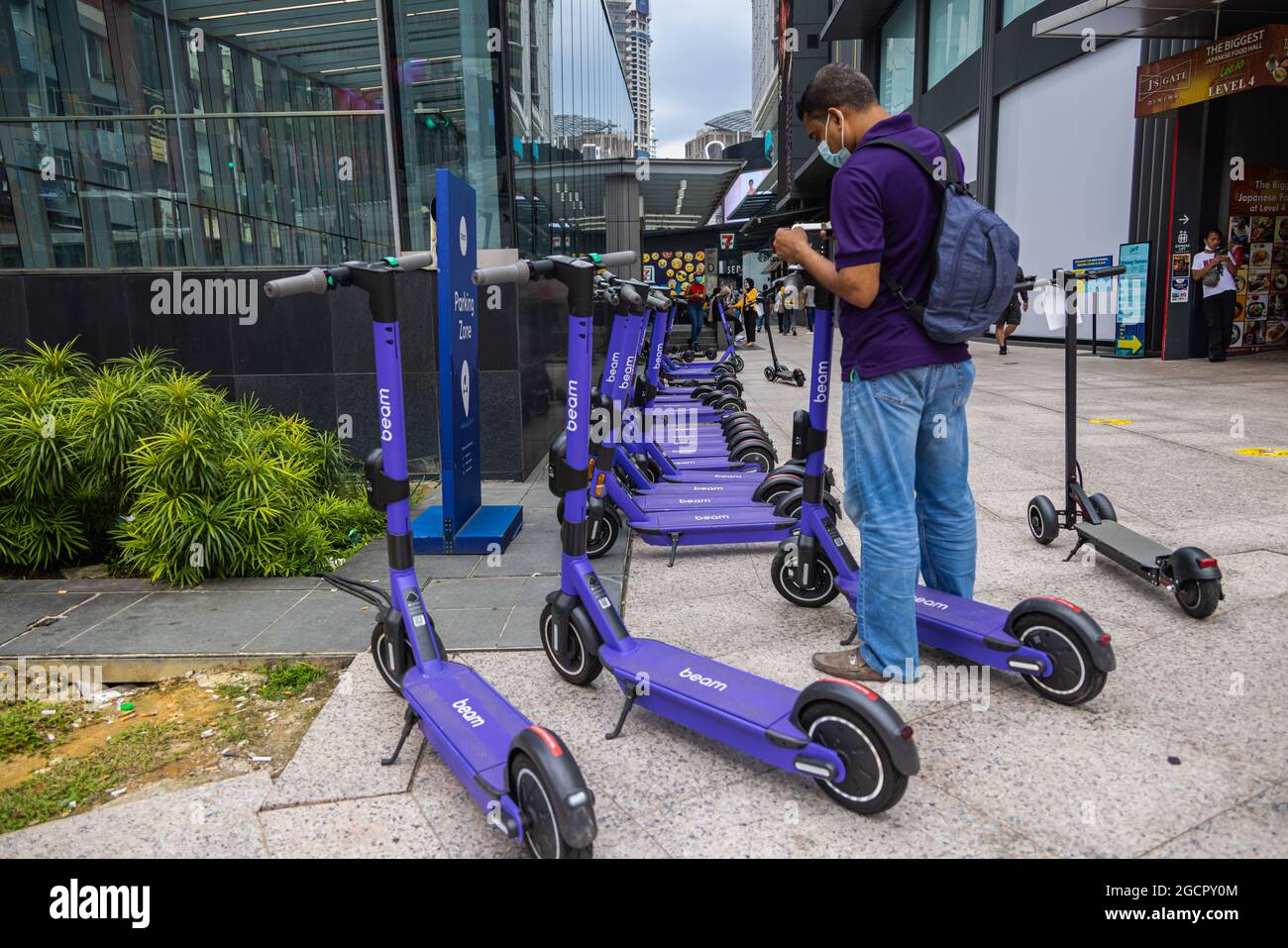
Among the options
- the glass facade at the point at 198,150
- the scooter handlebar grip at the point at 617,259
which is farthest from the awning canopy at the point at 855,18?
the scooter handlebar grip at the point at 617,259

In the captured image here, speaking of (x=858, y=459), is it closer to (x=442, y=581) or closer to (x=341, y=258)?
(x=442, y=581)

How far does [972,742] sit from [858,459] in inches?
37.3

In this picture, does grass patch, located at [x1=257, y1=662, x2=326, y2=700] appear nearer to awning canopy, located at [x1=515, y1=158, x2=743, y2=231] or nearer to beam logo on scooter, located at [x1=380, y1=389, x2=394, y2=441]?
beam logo on scooter, located at [x1=380, y1=389, x2=394, y2=441]

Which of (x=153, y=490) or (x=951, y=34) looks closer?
(x=153, y=490)

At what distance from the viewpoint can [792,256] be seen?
105 inches

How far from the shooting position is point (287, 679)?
3.21 m

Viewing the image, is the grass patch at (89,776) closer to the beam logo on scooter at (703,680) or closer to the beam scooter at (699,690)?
the beam scooter at (699,690)

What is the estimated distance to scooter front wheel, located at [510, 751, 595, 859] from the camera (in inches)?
75.7

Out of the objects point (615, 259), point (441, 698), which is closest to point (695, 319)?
point (615, 259)

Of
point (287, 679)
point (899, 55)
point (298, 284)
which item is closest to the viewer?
point (298, 284)

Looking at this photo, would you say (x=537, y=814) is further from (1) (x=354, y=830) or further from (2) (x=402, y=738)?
(2) (x=402, y=738)

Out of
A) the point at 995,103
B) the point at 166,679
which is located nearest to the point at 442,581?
the point at 166,679

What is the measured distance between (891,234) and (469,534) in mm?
2986
